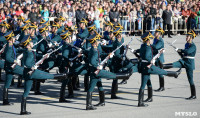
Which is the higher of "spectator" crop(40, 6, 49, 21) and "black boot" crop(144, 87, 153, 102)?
"spectator" crop(40, 6, 49, 21)

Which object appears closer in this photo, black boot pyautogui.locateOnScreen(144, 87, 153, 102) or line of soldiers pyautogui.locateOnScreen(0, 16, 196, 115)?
line of soldiers pyautogui.locateOnScreen(0, 16, 196, 115)

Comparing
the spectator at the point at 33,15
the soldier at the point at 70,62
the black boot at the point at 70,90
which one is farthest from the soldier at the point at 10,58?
Answer: the spectator at the point at 33,15

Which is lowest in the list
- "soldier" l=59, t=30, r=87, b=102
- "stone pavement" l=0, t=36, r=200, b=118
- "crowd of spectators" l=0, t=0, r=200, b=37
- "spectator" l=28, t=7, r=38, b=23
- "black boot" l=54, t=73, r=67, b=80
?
"stone pavement" l=0, t=36, r=200, b=118

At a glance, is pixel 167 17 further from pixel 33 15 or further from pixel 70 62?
pixel 70 62

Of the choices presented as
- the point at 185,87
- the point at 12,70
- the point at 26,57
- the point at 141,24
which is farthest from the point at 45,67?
the point at 141,24

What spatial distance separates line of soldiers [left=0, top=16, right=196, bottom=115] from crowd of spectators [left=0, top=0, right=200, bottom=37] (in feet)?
31.7

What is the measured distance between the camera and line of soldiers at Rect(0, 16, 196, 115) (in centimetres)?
1223

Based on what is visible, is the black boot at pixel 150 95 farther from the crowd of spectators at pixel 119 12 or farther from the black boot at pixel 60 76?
the crowd of spectators at pixel 119 12

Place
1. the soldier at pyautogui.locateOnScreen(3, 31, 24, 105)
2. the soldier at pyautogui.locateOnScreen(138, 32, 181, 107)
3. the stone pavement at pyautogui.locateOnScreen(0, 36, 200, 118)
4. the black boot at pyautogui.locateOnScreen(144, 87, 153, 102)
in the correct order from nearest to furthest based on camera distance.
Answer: the stone pavement at pyautogui.locateOnScreen(0, 36, 200, 118)
the soldier at pyautogui.locateOnScreen(138, 32, 181, 107)
the soldier at pyautogui.locateOnScreen(3, 31, 24, 105)
the black boot at pyautogui.locateOnScreen(144, 87, 153, 102)

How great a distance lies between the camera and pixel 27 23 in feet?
53.5

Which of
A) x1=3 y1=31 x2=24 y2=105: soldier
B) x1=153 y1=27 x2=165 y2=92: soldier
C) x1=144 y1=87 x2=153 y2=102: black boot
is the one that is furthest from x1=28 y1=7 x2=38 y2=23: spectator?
x1=144 y1=87 x2=153 y2=102: black boot

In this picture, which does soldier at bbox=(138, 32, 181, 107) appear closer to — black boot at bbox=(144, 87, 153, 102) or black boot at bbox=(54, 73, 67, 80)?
black boot at bbox=(144, 87, 153, 102)

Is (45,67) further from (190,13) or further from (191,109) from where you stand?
(190,13)

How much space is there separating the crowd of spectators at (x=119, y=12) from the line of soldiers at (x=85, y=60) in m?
9.66
